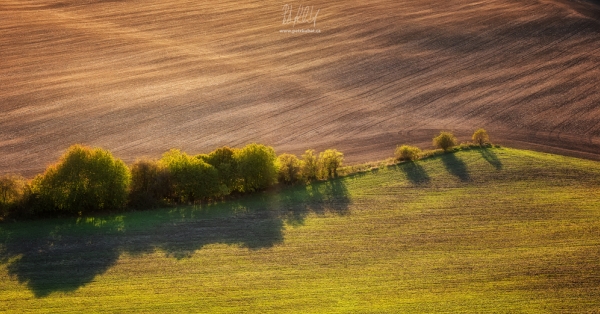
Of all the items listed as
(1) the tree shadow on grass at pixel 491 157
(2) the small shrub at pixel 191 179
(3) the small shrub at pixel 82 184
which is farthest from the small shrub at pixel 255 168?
(1) the tree shadow on grass at pixel 491 157

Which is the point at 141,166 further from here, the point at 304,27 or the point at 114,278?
the point at 304,27

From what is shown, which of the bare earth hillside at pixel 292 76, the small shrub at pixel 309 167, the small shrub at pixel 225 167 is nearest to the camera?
the small shrub at pixel 225 167

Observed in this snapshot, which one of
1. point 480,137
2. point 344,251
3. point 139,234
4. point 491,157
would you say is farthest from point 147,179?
point 480,137

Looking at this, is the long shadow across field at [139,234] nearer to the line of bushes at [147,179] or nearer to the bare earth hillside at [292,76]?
the line of bushes at [147,179]

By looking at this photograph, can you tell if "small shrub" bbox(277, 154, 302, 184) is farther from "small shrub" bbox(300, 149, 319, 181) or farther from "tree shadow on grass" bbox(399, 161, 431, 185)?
"tree shadow on grass" bbox(399, 161, 431, 185)
